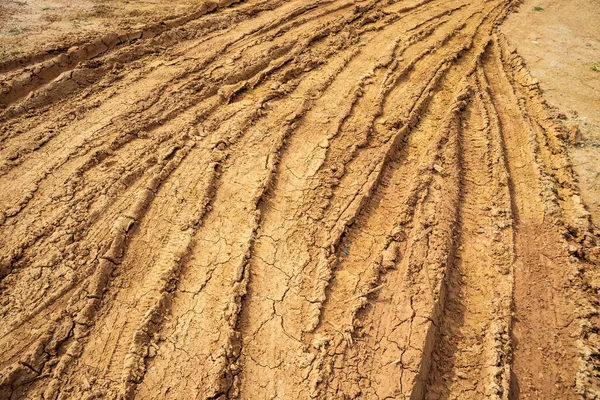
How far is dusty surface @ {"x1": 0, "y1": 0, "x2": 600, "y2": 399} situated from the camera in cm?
256

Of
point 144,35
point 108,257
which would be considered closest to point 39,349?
point 108,257

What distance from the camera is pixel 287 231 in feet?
11.0

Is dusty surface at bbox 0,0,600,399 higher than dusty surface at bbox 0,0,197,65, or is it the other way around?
dusty surface at bbox 0,0,197,65

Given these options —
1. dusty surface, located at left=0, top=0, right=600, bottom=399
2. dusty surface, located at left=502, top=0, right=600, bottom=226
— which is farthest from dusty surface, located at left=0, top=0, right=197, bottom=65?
dusty surface, located at left=502, top=0, right=600, bottom=226

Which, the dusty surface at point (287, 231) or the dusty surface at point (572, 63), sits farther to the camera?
the dusty surface at point (572, 63)

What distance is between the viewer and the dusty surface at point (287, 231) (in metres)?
2.56

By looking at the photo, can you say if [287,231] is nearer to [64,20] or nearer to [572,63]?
[572,63]

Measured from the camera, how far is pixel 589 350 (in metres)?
2.67

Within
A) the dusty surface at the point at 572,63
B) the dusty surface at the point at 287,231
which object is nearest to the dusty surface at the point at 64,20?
the dusty surface at the point at 287,231

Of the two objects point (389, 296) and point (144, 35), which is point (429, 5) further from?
point (389, 296)

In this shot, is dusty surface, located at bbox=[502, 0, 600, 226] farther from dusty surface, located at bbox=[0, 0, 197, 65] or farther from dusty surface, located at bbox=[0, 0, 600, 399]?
dusty surface, located at bbox=[0, 0, 197, 65]

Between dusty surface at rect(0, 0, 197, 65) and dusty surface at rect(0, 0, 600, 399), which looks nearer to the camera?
dusty surface at rect(0, 0, 600, 399)

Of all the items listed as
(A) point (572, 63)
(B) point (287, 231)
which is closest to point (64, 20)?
(B) point (287, 231)

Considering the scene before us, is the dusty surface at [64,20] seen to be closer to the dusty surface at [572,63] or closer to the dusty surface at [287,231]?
the dusty surface at [287,231]
